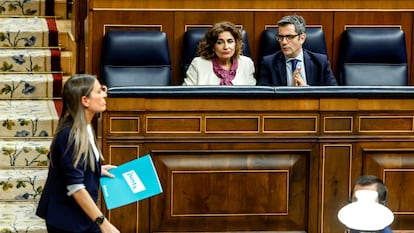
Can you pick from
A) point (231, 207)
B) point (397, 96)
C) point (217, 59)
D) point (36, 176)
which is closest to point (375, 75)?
point (217, 59)

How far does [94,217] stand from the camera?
238 cm

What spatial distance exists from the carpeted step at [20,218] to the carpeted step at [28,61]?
Answer: 3.60 feet

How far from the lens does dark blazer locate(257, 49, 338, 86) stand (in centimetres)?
407

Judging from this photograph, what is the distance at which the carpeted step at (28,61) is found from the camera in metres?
4.82

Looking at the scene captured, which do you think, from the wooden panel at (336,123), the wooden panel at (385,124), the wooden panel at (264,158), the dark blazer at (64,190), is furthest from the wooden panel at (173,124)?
the dark blazer at (64,190)

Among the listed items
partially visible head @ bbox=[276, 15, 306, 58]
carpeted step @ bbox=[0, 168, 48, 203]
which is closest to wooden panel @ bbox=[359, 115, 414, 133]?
partially visible head @ bbox=[276, 15, 306, 58]

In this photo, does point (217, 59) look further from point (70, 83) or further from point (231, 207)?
point (70, 83)

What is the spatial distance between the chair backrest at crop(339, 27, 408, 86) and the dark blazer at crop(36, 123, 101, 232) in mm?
2304

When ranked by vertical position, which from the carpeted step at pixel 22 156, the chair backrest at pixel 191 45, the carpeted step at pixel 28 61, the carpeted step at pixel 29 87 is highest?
the chair backrest at pixel 191 45

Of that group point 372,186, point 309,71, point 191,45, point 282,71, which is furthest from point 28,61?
point 372,186

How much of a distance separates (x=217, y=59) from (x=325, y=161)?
1089mm

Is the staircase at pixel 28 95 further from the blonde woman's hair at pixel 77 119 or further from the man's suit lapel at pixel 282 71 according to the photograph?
the blonde woman's hair at pixel 77 119

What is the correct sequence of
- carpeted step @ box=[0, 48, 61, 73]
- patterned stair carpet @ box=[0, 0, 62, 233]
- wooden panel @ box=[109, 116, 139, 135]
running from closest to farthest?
wooden panel @ box=[109, 116, 139, 135], patterned stair carpet @ box=[0, 0, 62, 233], carpeted step @ box=[0, 48, 61, 73]

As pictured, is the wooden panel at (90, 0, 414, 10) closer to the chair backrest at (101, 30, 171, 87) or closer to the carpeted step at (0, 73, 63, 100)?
the chair backrest at (101, 30, 171, 87)
